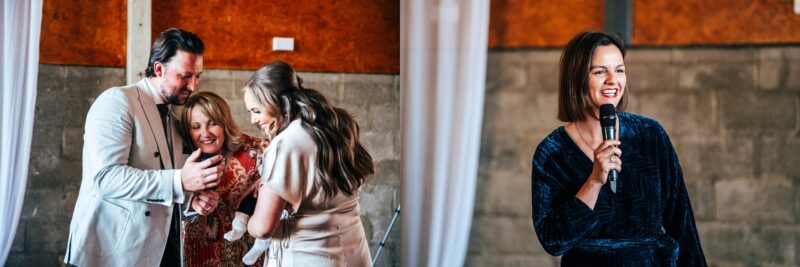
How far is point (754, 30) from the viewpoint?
3.97 meters

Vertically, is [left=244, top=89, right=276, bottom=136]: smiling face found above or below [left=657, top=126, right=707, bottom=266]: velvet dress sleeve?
above

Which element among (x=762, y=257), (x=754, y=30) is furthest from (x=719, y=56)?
(x=762, y=257)

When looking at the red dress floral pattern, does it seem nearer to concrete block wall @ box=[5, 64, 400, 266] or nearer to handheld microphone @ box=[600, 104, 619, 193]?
concrete block wall @ box=[5, 64, 400, 266]

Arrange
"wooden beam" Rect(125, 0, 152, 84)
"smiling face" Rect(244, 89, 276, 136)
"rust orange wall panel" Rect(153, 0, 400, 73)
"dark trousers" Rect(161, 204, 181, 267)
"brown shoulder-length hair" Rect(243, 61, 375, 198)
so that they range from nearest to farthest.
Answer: "brown shoulder-length hair" Rect(243, 61, 375, 198) < "smiling face" Rect(244, 89, 276, 136) < "dark trousers" Rect(161, 204, 181, 267) < "wooden beam" Rect(125, 0, 152, 84) < "rust orange wall panel" Rect(153, 0, 400, 73)

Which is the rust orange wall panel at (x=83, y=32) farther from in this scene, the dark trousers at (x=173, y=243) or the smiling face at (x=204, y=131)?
the dark trousers at (x=173, y=243)

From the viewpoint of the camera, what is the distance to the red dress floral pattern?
9.29ft

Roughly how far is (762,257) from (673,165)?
2553mm

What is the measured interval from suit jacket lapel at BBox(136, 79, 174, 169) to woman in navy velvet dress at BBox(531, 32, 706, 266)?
1315mm

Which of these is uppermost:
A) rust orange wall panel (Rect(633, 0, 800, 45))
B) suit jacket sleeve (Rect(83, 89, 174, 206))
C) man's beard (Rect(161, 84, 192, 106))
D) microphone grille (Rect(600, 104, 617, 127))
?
rust orange wall panel (Rect(633, 0, 800, 45))

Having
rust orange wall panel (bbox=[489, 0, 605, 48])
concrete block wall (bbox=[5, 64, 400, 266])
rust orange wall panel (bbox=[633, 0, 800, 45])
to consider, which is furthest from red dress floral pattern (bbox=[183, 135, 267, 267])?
rust orange wall panel (bbox=[633, 0, 800, 45])

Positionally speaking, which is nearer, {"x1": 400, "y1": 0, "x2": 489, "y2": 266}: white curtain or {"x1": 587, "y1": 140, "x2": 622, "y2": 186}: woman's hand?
{"x1": 587, "y1": 140, "x2": 622, "y2": 186}: woman's hand

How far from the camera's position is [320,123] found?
2.18 meters

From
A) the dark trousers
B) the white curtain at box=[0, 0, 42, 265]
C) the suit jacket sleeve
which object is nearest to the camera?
the suit jacket sleeve

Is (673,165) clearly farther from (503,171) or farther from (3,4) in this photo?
(3,4)
